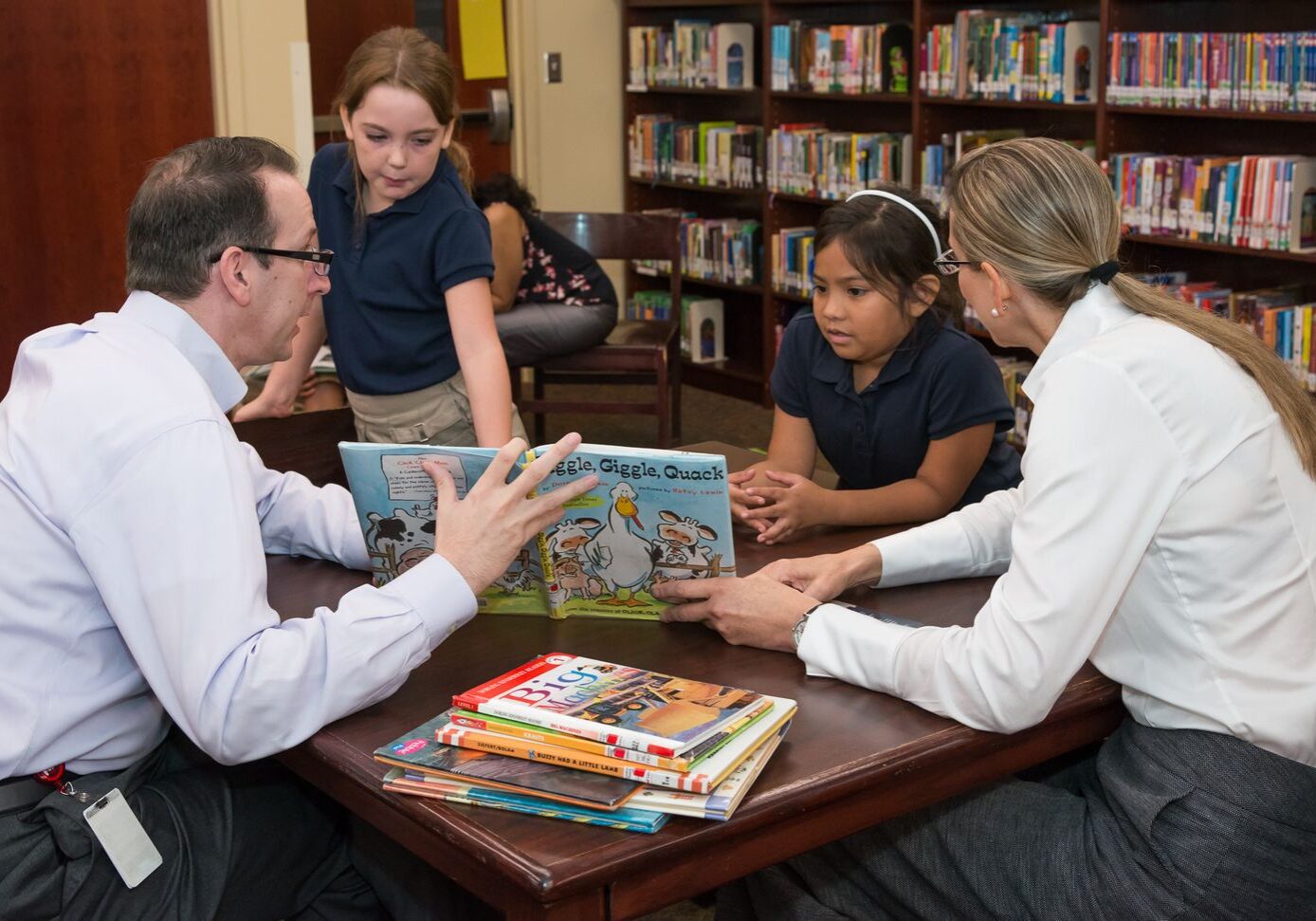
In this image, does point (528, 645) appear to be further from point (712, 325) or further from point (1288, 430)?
point (712, 325)

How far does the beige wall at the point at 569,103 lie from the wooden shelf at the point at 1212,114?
111 inches

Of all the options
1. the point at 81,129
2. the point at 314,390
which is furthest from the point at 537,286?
the point at 81,129

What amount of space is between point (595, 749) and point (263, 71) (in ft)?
14.1

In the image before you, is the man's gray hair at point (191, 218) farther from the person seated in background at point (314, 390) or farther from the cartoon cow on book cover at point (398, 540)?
the person seated in background at point (314, 390)

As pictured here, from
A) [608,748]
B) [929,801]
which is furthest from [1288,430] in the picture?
[608,748]

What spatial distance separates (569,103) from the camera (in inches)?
261

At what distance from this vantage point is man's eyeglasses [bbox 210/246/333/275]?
5.62ft

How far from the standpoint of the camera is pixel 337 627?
1.50 m

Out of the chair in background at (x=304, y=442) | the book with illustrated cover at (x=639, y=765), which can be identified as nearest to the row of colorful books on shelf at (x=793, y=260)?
the chair in background at (x=304, y=442)

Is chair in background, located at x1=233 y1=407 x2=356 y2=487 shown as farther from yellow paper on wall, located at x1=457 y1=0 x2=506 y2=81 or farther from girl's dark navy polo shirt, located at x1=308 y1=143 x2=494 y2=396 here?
yellow paper on wall, located at x1=457 y1=0 x2=506 y2=81

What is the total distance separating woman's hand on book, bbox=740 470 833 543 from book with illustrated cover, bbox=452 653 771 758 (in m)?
0.57

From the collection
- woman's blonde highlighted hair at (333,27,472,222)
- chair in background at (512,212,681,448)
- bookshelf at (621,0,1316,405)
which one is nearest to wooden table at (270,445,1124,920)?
woman's blonde highlighted hair at (333,27,472,222)

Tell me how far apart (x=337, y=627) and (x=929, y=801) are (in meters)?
Result: 0.64

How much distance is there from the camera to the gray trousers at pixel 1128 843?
149 centimetres
